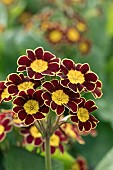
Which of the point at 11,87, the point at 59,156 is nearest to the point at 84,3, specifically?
the point at 59,156

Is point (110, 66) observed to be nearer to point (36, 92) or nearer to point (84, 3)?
point (84, 3)

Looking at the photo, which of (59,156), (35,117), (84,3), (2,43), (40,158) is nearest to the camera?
(35,117)

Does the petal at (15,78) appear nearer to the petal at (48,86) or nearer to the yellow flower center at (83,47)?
the petal at (48,86)

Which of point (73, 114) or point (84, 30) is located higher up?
point (84, 30)

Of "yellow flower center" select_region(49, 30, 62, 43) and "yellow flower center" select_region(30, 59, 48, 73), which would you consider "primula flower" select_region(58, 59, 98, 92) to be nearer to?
"yellow flower center" select_region(30, 59, 48, 73)

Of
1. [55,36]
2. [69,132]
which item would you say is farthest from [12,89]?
[55,36]

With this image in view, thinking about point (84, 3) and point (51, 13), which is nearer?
point (51, 13)

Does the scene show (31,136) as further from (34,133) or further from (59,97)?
(59,97)
